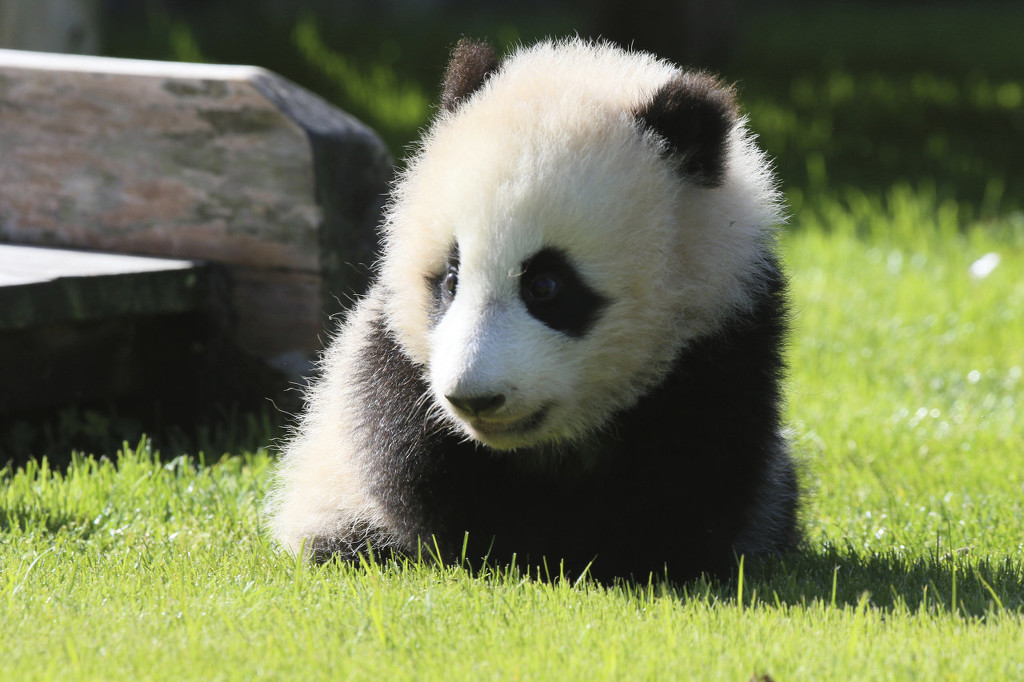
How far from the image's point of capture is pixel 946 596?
3.16m

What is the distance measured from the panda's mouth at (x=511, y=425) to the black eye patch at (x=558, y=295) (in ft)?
0.68

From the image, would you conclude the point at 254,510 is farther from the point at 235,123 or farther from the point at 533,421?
the point at 235,123

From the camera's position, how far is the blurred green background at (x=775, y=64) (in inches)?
426

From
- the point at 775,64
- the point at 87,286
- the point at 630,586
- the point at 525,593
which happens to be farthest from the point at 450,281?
the point at 775,64

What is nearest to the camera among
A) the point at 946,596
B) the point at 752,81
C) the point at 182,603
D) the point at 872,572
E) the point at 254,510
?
the point at 182,603

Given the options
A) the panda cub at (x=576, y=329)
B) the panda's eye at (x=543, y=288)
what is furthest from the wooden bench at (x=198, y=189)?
the panda's eye at (x=543, y=288)

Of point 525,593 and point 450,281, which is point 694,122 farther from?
point 525,593

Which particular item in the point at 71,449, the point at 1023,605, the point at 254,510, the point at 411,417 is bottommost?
the point at 71,449

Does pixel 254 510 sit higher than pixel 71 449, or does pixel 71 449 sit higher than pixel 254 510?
pixel 254 510

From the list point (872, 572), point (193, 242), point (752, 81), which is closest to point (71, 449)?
point (193, 242)

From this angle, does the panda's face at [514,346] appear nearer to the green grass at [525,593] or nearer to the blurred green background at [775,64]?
the green grass at [525,593]

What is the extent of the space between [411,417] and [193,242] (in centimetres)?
228

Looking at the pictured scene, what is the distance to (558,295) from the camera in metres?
3.04

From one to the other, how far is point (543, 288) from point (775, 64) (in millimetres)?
12503
